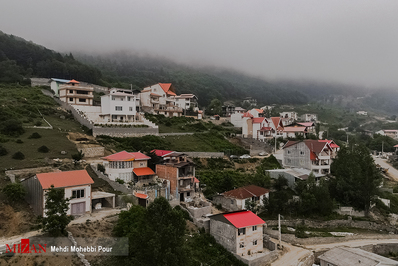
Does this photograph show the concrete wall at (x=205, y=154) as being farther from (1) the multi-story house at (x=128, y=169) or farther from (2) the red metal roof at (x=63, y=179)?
(2) the red metal roof at (x=63, y=179)

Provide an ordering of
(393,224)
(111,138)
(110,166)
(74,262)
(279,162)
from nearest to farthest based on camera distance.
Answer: (74,262) < (110,166) < (393,224) < (111,138) < (279,162)

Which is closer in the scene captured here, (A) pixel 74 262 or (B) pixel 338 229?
(A) pixel 74 262

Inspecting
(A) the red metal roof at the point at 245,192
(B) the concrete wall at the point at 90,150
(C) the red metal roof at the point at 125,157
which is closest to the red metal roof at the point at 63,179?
(C) the red metal roof at the point at 125,157

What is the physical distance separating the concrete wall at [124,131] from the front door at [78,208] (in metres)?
18.6

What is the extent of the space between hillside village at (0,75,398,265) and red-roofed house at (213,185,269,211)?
4.3 inches

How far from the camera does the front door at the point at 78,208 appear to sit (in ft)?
72.2

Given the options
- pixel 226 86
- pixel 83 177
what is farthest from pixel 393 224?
pixel 226 86

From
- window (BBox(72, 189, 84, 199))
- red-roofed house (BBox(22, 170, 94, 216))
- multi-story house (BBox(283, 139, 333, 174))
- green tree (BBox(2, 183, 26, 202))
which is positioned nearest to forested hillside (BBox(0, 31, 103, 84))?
red-roofed house (BBox(22, 170, 94, 216))

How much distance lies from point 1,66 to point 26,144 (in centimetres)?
4130

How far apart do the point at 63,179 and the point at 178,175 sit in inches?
432

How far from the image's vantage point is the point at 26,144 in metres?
31.9

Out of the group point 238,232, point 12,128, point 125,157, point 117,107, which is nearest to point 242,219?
point 238,232

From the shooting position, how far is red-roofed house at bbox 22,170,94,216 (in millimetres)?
20453

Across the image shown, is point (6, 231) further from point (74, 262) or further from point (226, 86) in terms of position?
point (226, 86)
